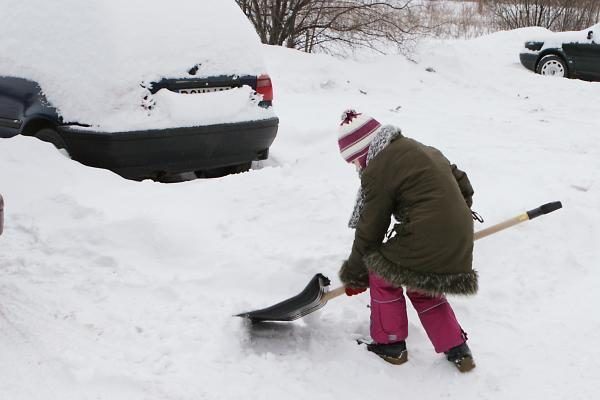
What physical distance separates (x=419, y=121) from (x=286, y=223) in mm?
3783

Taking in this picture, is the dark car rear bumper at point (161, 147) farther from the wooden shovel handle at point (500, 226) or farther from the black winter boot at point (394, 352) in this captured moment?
the black winter boot at point (394, 352)

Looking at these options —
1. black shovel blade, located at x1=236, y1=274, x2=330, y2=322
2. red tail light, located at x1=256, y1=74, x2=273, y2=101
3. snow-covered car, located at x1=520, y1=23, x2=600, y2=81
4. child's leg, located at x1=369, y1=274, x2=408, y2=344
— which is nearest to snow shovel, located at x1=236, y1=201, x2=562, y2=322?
black shovel blade, located at x1=236, y1=274, x2=330, y2=322

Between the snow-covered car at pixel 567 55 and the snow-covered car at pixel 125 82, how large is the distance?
8.92 meters

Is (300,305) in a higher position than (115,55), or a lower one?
lower

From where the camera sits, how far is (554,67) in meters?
11.8

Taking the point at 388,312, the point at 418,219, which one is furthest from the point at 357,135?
the point at 388,312

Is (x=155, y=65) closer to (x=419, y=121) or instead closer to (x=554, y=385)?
(x=554, y=385)

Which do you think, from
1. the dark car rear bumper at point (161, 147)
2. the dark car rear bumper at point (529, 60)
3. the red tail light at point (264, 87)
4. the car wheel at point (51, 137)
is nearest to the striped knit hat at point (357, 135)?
the dark car rear bumper at point (161, 147)

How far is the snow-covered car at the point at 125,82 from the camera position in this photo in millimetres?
4242

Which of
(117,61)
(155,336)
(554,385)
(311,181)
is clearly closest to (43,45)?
(117,61)

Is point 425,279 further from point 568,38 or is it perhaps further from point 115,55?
point 568,38

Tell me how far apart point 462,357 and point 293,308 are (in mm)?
838

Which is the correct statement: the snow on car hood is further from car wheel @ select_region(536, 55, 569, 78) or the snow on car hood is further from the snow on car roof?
the snow on car roof

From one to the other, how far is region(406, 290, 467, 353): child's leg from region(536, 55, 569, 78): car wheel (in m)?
10.1
